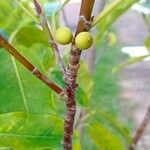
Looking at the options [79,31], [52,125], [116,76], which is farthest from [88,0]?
[116,76]

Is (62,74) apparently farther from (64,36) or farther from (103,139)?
(103,139)

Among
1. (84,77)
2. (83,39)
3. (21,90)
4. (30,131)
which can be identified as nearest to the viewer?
(83,39)

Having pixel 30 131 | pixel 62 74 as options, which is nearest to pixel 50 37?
pixel 62 74

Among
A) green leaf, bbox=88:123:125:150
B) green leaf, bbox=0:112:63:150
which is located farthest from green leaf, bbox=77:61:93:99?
green leaf, bbox=0:112:63:150

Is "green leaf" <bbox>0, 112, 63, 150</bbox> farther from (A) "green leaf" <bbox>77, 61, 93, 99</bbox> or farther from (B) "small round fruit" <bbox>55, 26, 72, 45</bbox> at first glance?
(A) "green leaf" <bbox>77, 61, 93, 99</bbox>

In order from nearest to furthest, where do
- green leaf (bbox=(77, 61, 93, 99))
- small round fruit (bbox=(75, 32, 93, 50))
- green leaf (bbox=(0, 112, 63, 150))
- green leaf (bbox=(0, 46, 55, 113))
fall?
small round fruit (bbox=(75, 32, 93, 50))
green leaf (bbox=(0, 112, 63, 150))
green leaf (bbox=(0, 46, 55, 113))
green leaf (bbox=(77, 61, 93, 99))

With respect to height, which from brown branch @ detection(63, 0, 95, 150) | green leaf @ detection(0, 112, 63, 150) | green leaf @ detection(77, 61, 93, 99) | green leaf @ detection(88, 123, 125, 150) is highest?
brown branch @ detection(63, 0, 95, 150)
